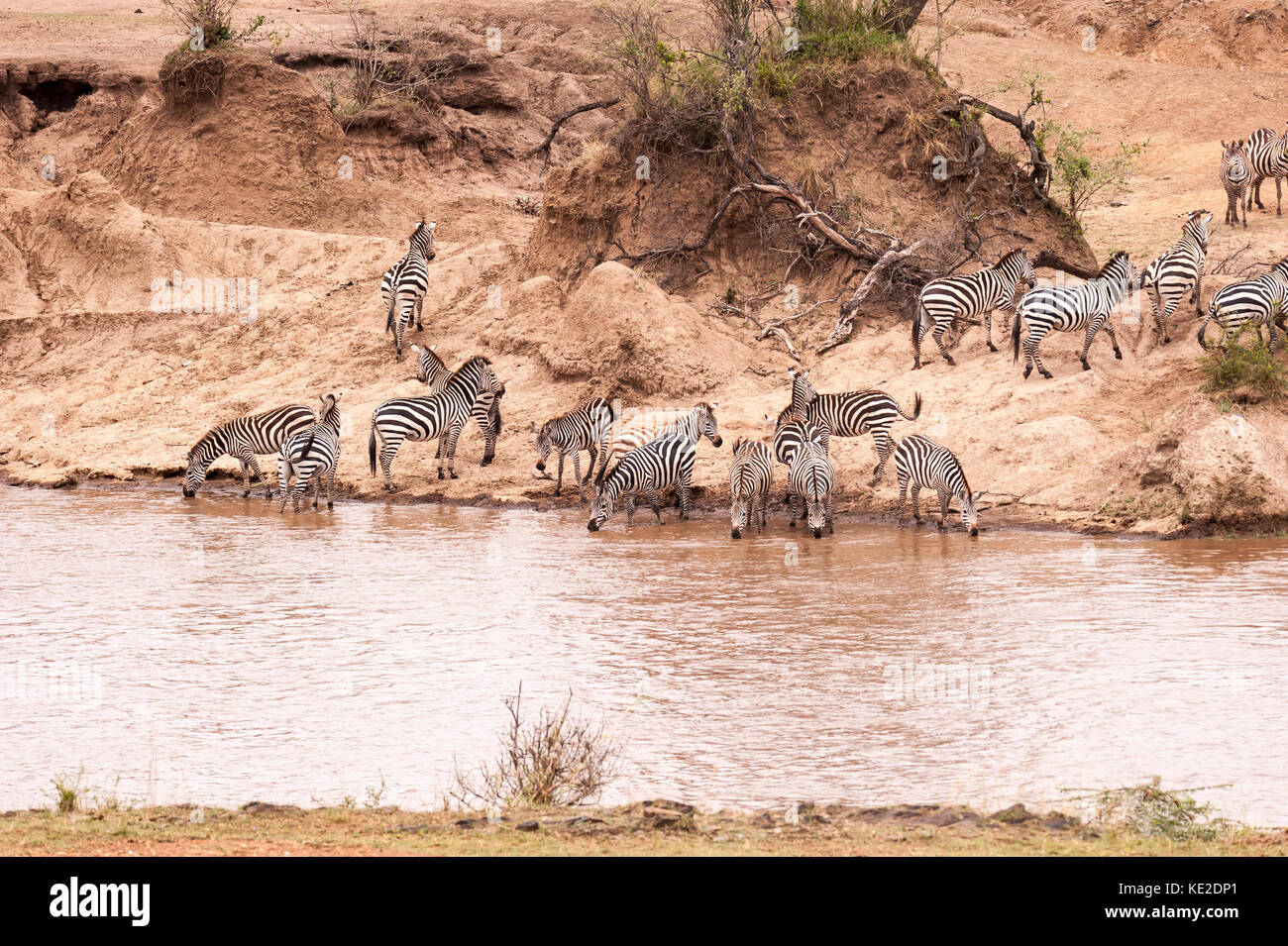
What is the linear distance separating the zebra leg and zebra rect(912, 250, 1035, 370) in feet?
8.49

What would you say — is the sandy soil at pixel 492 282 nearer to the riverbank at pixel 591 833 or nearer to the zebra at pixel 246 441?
the zebra at pixel 246 441

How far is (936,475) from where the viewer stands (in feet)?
51.9

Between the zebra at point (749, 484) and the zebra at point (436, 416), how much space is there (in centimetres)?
417

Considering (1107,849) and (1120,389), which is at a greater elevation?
(1120,389)

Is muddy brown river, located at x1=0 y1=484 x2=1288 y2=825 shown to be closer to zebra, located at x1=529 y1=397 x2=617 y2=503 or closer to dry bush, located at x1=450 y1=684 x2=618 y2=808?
dry bush, located at x1=450 y1=684 x2=618 y2=808

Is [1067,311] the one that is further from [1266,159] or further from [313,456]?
[313,456]

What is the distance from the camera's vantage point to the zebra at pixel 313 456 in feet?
60.5

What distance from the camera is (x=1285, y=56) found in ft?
119

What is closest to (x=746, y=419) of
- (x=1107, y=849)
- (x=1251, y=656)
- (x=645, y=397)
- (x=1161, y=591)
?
(x=645, y=397)

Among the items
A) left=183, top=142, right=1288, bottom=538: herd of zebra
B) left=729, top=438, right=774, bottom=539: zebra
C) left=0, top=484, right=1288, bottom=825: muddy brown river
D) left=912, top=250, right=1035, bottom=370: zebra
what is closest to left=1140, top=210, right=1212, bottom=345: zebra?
left=183, top=142, right=1288, bottom=538: herd of zebra

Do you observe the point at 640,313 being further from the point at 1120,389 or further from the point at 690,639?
the point at 690,639

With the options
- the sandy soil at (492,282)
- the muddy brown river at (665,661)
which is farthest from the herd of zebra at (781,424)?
the muddy brown river at (665,661)

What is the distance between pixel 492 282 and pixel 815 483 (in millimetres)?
10008

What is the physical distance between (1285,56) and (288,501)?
28.4 metres
